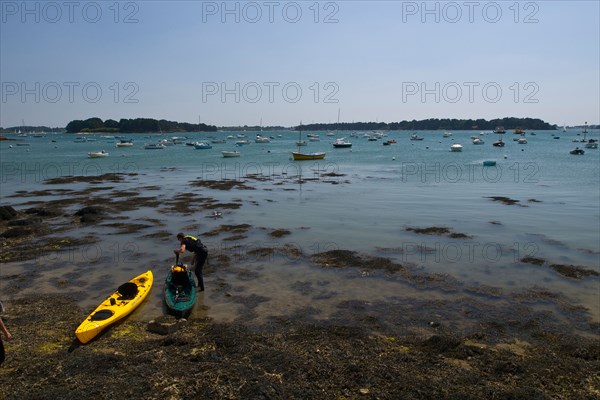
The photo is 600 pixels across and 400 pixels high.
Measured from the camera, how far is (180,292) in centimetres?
1253

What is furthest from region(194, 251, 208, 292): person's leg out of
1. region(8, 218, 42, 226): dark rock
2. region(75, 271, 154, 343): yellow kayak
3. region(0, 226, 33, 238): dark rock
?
region(8, 218, 42, 226): dark rock

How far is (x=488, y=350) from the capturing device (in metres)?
9.75

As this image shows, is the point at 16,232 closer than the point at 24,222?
Yes

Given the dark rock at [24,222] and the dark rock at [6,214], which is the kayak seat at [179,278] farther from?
the dark rock at [6,214]

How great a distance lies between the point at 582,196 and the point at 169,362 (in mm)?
34956

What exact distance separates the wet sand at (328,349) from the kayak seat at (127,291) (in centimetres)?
47

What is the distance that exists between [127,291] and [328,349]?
6164 millimetres

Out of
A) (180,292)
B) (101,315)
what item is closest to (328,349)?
(180,292)

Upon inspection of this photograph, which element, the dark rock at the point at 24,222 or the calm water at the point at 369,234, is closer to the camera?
the calm water at the point at 369,234

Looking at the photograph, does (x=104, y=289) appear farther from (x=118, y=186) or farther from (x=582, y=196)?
(x=582, y=196)

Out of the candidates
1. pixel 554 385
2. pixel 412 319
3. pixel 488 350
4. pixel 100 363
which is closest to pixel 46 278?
pixel 100 363

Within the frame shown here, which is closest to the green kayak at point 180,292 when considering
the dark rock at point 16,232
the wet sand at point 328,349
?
the wet sand at point 328,349

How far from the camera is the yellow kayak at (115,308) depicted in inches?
399

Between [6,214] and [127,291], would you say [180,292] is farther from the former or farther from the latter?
[6,214]
